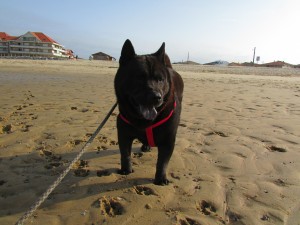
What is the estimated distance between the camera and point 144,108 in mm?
3371

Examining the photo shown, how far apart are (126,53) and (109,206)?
71.1 inches

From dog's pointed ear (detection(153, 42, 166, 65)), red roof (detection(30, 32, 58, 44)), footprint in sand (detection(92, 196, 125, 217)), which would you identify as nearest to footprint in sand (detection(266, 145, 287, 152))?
dog's pointed ear (detection(153, 42, 166, 65))

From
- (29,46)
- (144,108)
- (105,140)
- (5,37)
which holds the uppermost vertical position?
(5,37)

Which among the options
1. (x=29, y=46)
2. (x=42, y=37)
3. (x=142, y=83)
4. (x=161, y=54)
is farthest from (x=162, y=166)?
(x=42, y=37)

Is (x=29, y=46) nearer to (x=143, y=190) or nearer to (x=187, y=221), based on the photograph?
(x=143, y=190)

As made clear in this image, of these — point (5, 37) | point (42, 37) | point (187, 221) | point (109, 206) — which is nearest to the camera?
point (187, 221)

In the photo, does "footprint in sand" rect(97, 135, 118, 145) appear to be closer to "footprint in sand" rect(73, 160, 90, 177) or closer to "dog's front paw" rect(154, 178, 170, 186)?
"footprint in sand" rect(73, 160, 90, 177)

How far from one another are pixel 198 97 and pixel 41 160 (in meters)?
6.53

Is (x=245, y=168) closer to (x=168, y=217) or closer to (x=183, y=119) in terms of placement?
(x=168, y=217)

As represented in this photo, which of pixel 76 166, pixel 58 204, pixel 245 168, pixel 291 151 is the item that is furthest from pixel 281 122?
pixel 58 204

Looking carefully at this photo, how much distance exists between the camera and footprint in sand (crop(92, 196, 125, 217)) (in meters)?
2.93

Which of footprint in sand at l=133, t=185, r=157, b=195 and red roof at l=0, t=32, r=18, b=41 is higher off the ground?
red roof at l=0, t=32, r=18, b=41

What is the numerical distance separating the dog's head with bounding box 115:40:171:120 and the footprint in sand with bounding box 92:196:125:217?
0.94 m

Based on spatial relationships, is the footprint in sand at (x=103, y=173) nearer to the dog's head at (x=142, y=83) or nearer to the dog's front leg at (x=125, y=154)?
the dog's front leg at (x=125, y=154)
